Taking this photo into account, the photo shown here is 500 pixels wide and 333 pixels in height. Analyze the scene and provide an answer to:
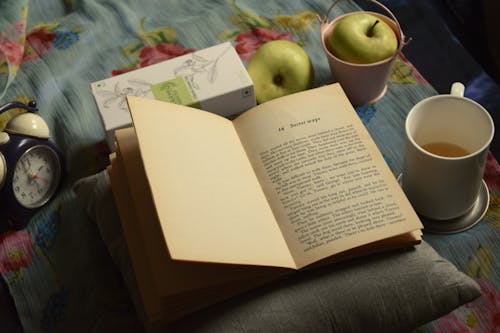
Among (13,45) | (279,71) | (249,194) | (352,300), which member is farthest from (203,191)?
(13,45)

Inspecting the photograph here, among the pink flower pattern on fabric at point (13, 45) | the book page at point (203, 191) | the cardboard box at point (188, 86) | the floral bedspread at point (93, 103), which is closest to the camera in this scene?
the book page at point (203, 191)

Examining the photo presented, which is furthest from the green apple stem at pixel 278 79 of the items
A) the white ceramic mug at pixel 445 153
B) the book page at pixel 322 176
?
the white ceramic mug at pixel 445 153

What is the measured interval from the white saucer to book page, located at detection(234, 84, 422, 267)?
113mm

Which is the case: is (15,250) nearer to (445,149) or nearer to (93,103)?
(93,103)

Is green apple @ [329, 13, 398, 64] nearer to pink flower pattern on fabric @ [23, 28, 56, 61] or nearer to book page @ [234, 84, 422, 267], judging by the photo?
book page @ [234, 84, 422, 267]

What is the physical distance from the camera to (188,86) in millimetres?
767

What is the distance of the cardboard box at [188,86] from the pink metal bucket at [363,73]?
128 mm

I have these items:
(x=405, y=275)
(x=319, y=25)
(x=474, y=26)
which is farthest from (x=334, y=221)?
(x=474, y=26)

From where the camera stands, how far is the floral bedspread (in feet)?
2.13

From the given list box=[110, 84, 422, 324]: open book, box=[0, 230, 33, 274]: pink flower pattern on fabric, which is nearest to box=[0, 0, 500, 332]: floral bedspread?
box=[0, 230, 33, 274]: pink flower pattern on fabric

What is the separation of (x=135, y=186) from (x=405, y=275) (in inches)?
11.9

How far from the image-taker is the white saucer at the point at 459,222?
0.67m

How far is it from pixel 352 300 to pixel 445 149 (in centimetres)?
23

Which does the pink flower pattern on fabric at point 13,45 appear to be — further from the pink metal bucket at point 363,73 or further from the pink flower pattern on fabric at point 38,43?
the pink metal bucket at point 363,73
